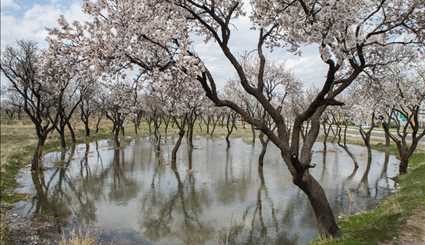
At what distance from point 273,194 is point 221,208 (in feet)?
14.1

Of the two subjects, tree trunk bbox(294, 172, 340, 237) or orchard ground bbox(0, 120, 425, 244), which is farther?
tree trunk bbox(294, 172, 340, 237)

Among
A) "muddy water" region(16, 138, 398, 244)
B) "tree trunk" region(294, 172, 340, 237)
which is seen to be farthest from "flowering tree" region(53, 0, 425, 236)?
"muddy water" region(16, 138, 398, 244)

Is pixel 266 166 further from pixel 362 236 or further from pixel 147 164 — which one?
pixel 362 236

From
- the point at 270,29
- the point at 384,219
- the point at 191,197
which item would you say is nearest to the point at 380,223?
the point at 384,219

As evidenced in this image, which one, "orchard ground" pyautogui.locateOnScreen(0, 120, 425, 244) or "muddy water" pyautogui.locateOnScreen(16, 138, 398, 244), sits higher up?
"orchard ground" pyautogui.locateOnScreen(0, 120, 425, 244)

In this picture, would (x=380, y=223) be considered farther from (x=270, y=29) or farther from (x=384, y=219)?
(x=270, y=29)

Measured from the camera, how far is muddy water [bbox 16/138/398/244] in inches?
669

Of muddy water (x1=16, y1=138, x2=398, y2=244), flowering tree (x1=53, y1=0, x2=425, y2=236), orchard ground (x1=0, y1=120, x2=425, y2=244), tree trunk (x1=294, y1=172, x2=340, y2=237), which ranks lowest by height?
muddy water (x1=16, y1=138, x2=398, y2=244)

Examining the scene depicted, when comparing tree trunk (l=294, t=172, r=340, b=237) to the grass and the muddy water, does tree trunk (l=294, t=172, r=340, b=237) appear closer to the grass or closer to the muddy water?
the grass

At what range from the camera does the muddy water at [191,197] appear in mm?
17000

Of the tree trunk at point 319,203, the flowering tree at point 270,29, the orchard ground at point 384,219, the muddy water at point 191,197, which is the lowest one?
the muddy water at point 191,197

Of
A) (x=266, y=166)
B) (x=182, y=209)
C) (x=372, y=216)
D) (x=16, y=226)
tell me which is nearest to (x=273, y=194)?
(x=182, y=209)

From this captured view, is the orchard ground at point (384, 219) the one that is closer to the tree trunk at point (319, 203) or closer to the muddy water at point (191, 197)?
the tree trunk at point (319, 203)

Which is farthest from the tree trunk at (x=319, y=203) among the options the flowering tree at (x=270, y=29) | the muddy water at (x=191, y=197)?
the muddy water at (x=191, y=197)
